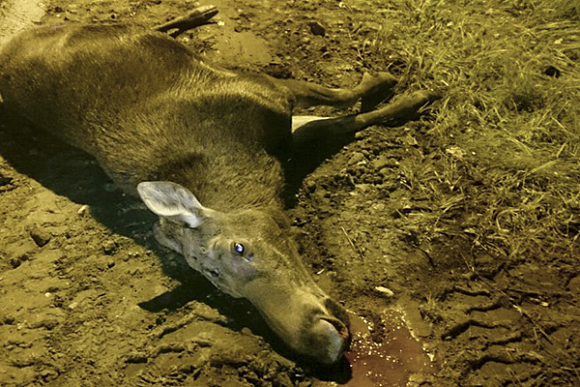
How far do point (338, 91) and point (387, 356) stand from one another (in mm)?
1914

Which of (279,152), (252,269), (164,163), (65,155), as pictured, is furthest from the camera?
(65,155)

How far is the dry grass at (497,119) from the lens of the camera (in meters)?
3.58

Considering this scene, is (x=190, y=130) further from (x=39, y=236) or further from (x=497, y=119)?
(x=497, y=119)

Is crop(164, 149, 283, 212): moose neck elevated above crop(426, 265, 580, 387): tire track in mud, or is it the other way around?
crop(164, 149, 283, 212): moose neck

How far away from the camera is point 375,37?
4.71m

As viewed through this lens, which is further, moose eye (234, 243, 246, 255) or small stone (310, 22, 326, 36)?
small stone (310, 22, 326, 36)

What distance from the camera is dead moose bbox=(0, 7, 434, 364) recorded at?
3.03 meters

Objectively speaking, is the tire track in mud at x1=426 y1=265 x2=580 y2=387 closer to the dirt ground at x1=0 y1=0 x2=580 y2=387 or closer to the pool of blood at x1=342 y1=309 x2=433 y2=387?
the dirt ground at x1=0 y1=0 x2=580 y2=387

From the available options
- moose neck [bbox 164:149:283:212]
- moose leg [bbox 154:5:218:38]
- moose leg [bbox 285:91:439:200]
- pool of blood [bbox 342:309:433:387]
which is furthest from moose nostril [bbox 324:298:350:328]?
moose leg [bbox 154:5:218:38]

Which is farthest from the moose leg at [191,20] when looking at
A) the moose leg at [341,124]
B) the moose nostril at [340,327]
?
the moose nostril at [340,327]

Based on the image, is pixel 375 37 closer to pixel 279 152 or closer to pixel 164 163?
pixel 279 152

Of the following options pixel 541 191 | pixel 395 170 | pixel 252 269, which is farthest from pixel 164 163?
pixel 541 191

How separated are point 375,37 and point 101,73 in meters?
2.26

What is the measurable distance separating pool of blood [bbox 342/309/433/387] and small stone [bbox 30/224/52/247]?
1991 millimetres
